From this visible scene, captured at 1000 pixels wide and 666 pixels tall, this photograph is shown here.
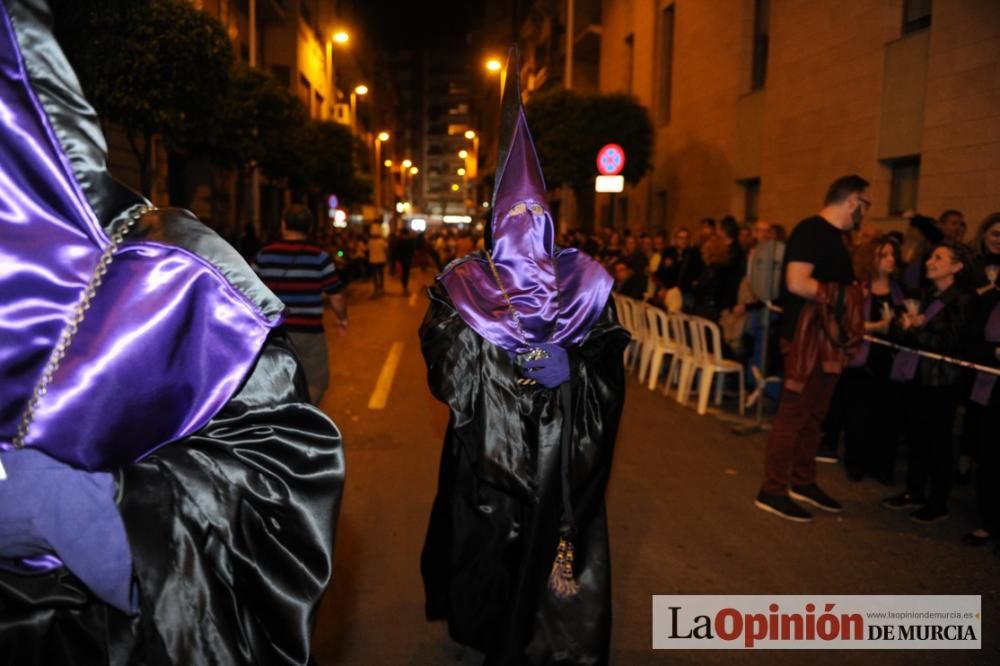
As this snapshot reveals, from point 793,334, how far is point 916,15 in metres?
8.51

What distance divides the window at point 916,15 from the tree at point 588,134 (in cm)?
1069

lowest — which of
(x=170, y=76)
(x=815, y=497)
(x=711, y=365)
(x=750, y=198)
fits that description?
(x=815, y=497)

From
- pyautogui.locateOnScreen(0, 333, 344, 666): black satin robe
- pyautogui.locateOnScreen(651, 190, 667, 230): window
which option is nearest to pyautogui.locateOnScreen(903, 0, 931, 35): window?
pyautogui.locateOnScreen(651, 190, 667, 230): window

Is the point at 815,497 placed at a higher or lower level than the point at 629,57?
lower

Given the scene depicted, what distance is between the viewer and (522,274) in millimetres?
3689

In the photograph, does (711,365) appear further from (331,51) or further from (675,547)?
A: (331,51)

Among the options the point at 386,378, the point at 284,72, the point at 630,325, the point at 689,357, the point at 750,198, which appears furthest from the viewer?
the point at 284,72

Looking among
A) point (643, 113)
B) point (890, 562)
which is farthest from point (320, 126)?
point (890, 562)

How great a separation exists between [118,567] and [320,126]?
128 feet

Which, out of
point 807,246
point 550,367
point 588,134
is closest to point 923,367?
point 807,246

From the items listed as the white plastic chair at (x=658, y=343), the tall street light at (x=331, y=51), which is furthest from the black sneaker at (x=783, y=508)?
the tall street light at (x=331, y=51)

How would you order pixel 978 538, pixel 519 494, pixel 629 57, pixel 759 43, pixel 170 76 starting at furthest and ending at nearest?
pixel 629 57, pixel 759 43, pixel 170 76, pixel 978 538, pixel 519 494

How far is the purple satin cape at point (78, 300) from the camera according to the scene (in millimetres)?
1635

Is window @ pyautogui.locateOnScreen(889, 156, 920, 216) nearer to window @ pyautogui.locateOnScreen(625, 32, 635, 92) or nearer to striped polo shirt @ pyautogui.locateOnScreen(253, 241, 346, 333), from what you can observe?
striped polo shirt @ pyautogui.locateOnScreen(253, 241, 346, 333)
